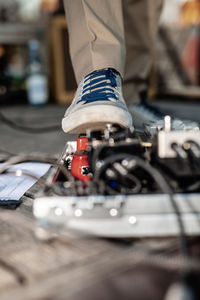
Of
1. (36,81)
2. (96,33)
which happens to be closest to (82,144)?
(96,33)

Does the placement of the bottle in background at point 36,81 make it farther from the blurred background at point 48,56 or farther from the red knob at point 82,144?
the red knob at point 82,144

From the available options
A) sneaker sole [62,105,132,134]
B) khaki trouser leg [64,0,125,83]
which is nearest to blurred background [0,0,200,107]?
khaki trouser leg [64,0,125,83]

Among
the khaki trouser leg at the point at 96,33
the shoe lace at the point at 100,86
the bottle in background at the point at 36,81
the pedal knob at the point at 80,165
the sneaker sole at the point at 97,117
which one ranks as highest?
the khaki trouser leg at the point at 96,33

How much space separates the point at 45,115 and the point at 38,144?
3.42ft

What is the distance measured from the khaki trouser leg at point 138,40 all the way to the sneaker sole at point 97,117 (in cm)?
91

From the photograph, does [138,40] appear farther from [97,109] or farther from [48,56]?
[48,56]

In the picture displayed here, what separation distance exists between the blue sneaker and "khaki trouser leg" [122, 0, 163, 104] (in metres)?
0.80

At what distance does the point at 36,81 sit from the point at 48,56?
39 centimetres

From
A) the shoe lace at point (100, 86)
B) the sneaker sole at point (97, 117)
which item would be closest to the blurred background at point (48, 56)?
the shoe lace at point (100, 86)

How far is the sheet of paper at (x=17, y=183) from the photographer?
83cm

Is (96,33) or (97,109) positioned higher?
(96,33)

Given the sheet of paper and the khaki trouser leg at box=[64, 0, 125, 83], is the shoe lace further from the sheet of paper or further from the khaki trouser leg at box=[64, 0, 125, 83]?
the sheet of paper

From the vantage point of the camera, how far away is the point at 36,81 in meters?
3.24

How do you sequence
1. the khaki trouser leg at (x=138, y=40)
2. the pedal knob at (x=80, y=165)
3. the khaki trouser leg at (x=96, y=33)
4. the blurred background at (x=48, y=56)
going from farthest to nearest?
the blurred background at (x=48, y=56)
the khaki trouser leg at (x=138, y=40)
the khaki trouser leg at (x=96, y=33)
the pedal knob at (x=80, y=165)
